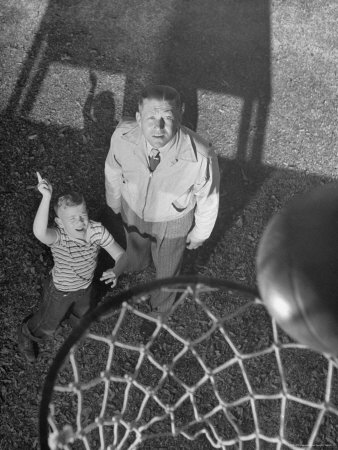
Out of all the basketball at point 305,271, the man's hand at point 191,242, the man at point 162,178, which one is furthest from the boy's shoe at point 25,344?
the basketball at point 305,271

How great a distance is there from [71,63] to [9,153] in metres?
0.90

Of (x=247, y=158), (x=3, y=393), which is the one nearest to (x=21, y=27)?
(x=247, y=158)

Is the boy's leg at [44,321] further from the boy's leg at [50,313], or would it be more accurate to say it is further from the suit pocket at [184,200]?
the suit pocket at [184,200]

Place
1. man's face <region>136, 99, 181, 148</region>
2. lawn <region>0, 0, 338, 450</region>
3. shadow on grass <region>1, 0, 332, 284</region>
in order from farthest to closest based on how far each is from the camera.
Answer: shadow on grass <region>1, 0, 332, 284</region>, lawn <region>0, 0, 338, 450</region>, man's face <region>136, 99, 181, 148</region>

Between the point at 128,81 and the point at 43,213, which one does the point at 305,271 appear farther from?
the point at 128,81

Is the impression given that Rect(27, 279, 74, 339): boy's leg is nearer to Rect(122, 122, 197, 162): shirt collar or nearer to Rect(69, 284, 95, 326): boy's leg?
Rect(69, 284, 95, 326): boy's leg

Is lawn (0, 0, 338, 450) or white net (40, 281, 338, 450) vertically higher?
lawn (0, 0, 338, 450)

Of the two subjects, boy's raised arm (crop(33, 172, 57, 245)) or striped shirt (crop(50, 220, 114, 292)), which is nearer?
boy's raised arm (crop(33, 172, 57, 245))

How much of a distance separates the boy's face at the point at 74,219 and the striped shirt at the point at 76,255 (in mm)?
49

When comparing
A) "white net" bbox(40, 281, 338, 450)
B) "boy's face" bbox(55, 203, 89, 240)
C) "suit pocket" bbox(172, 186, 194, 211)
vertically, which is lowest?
"white net" bbox(40, 281, 338, 450)

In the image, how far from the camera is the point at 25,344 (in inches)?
118

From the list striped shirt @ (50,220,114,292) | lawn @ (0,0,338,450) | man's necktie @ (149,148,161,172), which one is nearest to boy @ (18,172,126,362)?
striped shirt @ (50,220,114,292)

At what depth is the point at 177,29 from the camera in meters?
4.23

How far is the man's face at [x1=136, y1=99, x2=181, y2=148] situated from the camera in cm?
230
